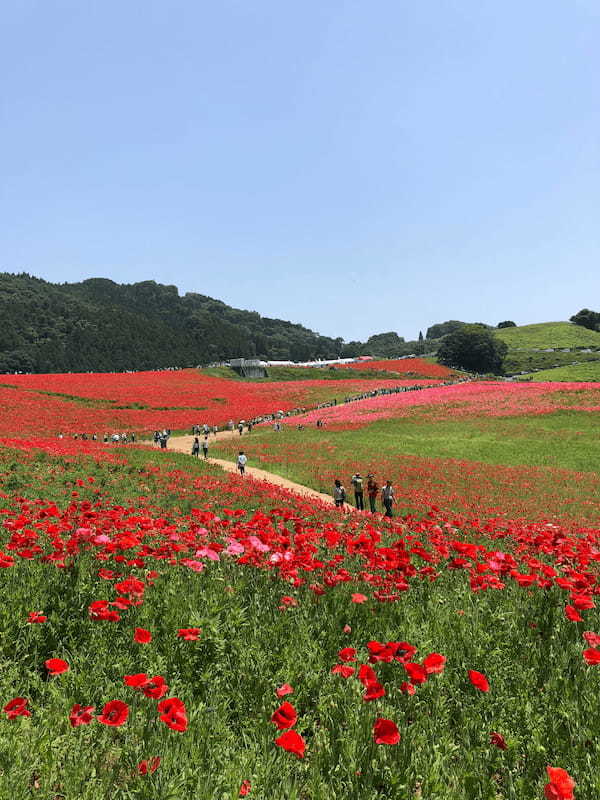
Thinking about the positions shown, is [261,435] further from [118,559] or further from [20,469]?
[118,559]

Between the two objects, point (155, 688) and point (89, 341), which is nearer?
point (155, 688)

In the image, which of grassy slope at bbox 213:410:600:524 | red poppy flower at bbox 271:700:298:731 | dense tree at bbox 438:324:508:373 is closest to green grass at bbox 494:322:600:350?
dense tree at bbox 438:324:508:373

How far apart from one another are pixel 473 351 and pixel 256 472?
98.9m

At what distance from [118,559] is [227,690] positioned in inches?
74.8

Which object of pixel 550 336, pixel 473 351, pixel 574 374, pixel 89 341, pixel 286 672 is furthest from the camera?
pixel 550 336

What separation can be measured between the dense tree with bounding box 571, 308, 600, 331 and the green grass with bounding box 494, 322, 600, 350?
3.77 metres

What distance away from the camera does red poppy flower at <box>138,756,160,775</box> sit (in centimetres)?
247

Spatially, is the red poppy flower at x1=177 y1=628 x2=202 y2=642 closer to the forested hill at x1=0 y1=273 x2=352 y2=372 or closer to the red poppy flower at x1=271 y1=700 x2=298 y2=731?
the red poppy flower at x1=271 y1=700 x2=298 y2=731

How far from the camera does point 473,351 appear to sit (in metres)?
113

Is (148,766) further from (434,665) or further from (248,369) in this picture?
(248,369)

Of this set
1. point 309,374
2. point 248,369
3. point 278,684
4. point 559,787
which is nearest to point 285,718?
point 278,684

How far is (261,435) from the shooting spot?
3997 centimetres

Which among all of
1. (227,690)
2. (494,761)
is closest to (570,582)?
(494,761)

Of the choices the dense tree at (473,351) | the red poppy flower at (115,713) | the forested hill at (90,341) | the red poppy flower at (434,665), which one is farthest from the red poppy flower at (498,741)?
the dense tree at (473,351)
